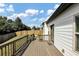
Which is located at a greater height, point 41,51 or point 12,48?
point 12,48

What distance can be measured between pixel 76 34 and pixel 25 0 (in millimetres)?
1857

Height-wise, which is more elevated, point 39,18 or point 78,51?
point 39,18

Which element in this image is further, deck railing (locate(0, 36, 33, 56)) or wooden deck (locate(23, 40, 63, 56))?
wooden deck (locate(23, 40, 63, 56))

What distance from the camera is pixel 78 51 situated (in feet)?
13.3

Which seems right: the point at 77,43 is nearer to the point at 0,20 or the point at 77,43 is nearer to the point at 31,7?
the point at 31,7

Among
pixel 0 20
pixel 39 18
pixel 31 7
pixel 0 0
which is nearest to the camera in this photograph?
pixel 0 0

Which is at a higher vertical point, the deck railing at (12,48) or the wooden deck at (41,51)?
the deck railing at (12,48)

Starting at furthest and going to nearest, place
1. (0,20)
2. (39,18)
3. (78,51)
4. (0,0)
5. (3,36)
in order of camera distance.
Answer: (0,20)
(3,36)
(39,18)
(0,0)
(78,51)

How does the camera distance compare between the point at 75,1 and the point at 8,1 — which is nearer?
the point at 75,1

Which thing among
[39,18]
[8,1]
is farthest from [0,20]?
[8,1]

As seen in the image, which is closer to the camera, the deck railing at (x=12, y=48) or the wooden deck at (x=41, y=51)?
the deck railing at (x=12, y=48)

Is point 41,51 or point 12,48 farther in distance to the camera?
point 41,51

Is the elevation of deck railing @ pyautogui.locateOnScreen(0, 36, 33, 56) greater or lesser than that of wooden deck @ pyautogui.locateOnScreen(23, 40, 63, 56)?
greater

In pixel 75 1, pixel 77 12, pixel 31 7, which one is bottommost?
pixel 77 12
